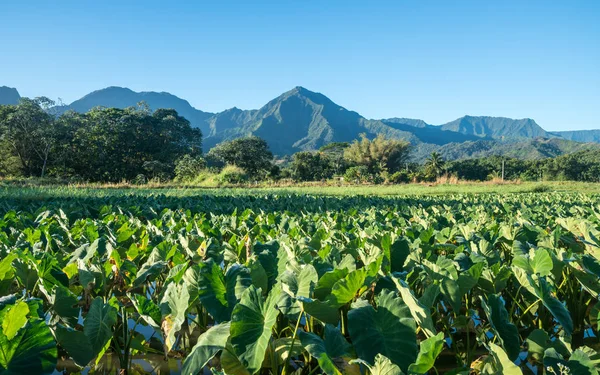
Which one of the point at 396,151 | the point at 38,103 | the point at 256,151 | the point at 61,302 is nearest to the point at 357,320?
the point at 61,302

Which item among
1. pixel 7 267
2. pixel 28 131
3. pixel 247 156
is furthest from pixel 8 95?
pixel 7 267

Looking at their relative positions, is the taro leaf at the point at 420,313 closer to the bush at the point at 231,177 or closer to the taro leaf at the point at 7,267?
the taro leaf at the point at 7,267

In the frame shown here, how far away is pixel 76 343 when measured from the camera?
0.91 m

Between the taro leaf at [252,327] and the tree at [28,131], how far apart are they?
36.2 metres

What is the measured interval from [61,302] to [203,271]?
42cm

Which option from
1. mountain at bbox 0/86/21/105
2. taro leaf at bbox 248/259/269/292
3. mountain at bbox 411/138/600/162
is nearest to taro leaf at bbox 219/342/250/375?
taro leaf at bbox 248/259/269/292

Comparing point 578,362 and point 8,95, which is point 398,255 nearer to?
point 578,362

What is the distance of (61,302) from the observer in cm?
111

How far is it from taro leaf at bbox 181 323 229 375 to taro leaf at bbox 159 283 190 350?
0.49 ft

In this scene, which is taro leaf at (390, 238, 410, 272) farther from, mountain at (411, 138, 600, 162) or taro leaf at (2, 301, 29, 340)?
mountain at (411, 138, 600, 162)

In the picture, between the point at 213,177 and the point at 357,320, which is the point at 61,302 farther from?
the point at 213,177

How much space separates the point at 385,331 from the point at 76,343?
0.74 m

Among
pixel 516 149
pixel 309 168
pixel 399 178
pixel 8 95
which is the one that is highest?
pixel 8 95

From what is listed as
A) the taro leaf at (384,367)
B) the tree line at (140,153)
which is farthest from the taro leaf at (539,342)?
the tree line at (140,153)
